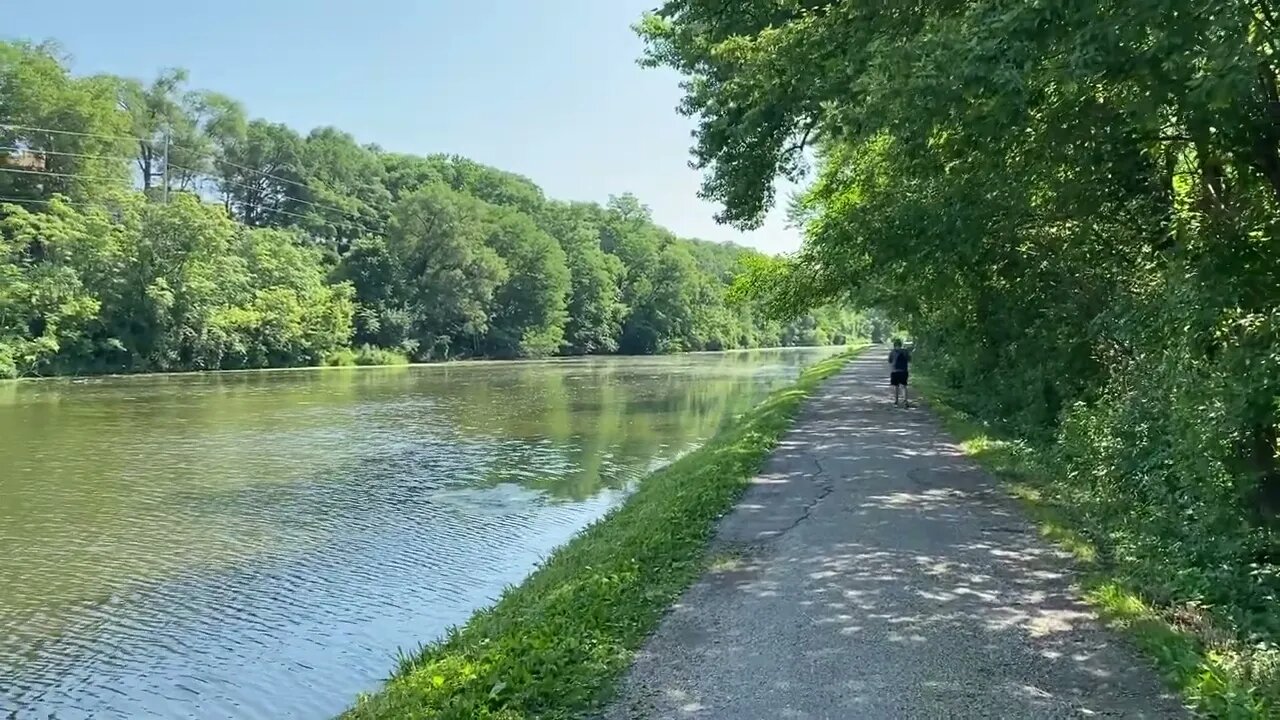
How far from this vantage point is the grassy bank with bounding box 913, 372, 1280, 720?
4547mm

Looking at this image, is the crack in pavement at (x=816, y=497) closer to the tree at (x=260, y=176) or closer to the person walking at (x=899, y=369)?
the person walking at (x=899, y=369)

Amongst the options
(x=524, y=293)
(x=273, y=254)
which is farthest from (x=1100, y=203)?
(x=524, y=293)

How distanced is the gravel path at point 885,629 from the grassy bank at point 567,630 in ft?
0.79

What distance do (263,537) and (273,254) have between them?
6275 cm

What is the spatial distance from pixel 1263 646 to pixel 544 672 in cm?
422

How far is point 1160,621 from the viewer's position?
5785mm

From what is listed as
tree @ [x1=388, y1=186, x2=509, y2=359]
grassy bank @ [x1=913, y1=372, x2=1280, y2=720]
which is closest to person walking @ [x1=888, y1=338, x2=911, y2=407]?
grassy bank @ [x1=913, y1=372, x2=1280, y2=720]

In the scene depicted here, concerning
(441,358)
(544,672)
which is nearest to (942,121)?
(544,672)

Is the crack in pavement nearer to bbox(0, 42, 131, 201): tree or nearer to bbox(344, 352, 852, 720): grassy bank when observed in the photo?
bbox(344, 352, 852, 720): grassy bank

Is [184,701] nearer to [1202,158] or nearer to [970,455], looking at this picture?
[1202,158]

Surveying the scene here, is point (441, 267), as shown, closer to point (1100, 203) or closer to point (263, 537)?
point (263, 537)

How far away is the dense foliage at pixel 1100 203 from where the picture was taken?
16.9ft

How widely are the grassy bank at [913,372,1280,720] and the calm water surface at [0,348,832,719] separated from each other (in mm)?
5570

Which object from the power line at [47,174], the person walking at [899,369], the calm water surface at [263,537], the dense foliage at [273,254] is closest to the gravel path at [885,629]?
the calm water surface at [263,537]
